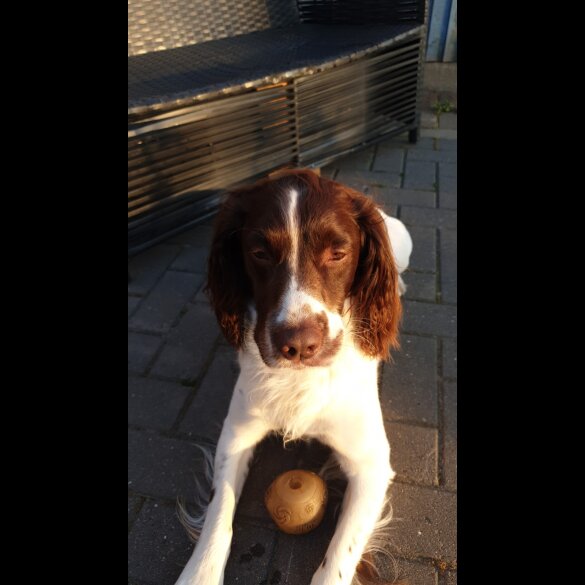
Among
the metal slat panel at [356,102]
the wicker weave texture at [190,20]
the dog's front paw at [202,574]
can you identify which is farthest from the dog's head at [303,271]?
the wicker weave texture at [190,20]

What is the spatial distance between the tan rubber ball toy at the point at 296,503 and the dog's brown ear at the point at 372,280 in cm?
58

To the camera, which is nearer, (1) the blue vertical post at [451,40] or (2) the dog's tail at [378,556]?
(2) the dog's tail at [378,556]

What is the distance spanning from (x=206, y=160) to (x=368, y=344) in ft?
6.90

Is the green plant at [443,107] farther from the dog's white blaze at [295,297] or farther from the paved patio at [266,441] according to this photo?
the dog's white blaze at [295,297]

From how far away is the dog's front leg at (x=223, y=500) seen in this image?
1716 mm

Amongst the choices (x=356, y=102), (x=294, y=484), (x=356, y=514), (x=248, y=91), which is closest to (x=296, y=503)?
(x=294, y=484)

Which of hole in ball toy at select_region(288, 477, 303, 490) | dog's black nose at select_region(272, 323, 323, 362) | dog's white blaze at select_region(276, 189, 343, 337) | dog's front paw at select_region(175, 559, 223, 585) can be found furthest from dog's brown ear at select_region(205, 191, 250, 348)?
dog's front paw at select_region(175, 559, 223, 585)

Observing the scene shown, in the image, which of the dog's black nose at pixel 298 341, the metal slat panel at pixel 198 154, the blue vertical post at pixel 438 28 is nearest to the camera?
the dog's black nose at pixel 298 341

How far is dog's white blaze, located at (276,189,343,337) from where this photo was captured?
61.0 inches

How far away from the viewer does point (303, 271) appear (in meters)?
1.63

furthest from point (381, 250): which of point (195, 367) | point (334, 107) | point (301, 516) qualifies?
point (334, 107)

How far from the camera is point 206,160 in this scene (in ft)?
11.2

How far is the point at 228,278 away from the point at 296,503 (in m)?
0.93
